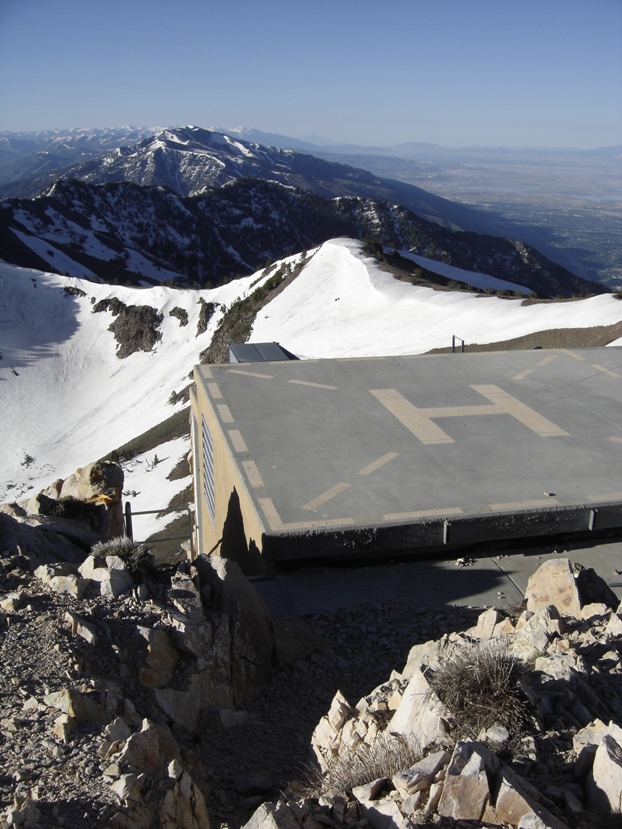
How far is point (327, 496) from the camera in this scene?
33.0 ft

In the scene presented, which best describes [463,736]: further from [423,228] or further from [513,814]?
[423,228]

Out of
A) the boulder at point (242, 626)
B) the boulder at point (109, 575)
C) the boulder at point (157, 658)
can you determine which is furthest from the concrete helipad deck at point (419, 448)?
the boulder at point (157, 658)

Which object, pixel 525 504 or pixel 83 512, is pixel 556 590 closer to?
pixel 525 504

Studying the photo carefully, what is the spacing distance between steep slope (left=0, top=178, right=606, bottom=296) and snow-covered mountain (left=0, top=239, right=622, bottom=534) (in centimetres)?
3476

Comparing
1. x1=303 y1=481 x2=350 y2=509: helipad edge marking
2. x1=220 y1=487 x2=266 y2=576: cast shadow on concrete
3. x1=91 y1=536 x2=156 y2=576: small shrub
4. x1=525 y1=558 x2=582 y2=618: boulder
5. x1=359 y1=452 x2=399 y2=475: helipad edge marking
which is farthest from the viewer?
x1=359 y1=452 x2=399 y2=475: helipad edge marking

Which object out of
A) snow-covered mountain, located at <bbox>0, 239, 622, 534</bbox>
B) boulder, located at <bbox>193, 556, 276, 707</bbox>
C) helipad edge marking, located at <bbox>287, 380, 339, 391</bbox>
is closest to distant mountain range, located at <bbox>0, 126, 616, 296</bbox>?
snow-covered mountain, located at <bbox>0, 239, 622, 534</bbox>

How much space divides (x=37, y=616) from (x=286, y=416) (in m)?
7.26

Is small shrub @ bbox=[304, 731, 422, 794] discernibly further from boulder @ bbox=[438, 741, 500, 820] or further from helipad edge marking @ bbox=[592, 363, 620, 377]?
helipad edge marking @ bbox=[592, 363, 620, 377]

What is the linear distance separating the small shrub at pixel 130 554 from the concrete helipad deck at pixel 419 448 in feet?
7.61

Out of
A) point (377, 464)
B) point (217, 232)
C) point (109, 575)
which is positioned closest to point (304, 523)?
point (377, 464)

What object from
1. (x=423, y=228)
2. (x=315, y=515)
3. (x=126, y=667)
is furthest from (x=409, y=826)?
(x=423, y=228)

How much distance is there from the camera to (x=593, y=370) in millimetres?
15977

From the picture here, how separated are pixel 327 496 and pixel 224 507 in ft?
10.6

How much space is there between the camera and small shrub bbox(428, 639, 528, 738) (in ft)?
14.6
